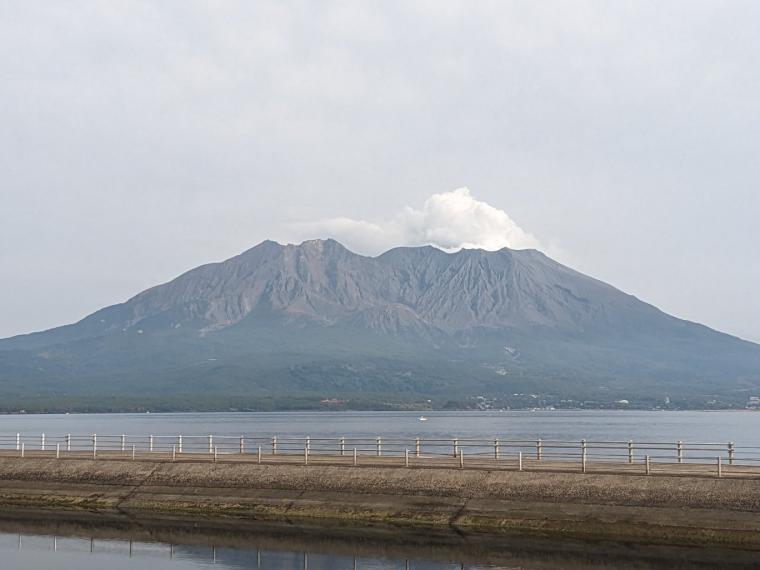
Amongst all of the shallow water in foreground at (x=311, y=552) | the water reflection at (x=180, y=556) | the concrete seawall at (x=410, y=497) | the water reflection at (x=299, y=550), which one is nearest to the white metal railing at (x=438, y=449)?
the concrete seawall at (x=410, y=497)

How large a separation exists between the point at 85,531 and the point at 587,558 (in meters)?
25.7

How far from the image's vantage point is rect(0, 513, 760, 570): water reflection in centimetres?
4075

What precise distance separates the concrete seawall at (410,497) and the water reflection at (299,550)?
102 cm

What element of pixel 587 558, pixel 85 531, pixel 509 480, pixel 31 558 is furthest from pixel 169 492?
pixel 587 558

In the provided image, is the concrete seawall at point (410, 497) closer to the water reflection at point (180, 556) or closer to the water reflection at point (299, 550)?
the water reflection at point (299, 550)

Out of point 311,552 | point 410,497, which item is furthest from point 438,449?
point 311,552

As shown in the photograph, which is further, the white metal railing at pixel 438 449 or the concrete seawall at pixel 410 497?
the white metal railing at pixel 438 449

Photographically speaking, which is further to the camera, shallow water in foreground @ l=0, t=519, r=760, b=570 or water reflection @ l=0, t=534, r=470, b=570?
water reflection @ l=0, t=534, r=470, b=570

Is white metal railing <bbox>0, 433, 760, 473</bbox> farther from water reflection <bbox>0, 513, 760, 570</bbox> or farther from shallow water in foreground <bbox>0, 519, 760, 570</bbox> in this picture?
shallow water in foreground <bbox>0, 519, 760, 570</bbox>

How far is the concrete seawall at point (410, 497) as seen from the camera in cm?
4266

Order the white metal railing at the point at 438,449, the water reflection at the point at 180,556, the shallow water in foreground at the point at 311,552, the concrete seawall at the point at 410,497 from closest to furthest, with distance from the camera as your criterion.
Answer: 1. the shallow water in foreground at the point at 311,552
2. the water reflection at the point at 180,556
3. the concrete seawall at the point at 410,497
4. the white metal railing at the point at 438,449

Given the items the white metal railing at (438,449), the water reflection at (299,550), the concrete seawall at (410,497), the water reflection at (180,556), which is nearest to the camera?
the water reflection at (299,550)

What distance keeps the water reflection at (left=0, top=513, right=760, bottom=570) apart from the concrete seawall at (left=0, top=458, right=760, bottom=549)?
1.02m

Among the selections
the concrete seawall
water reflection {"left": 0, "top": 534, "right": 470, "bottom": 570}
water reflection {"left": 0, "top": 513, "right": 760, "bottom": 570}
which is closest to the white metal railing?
the concrete seawall
